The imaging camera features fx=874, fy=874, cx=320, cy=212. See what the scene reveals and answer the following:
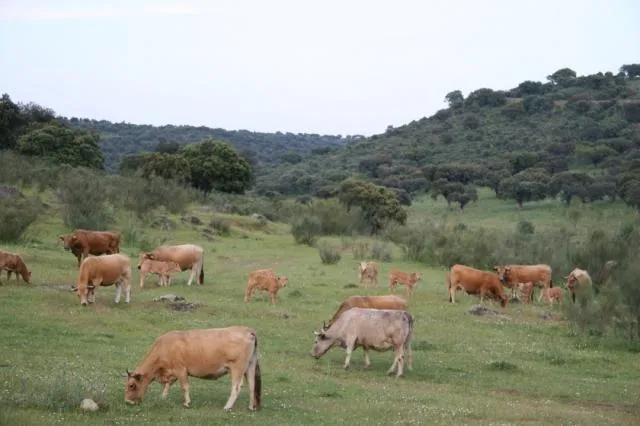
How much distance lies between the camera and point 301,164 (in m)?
132

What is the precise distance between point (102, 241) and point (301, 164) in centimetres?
9996

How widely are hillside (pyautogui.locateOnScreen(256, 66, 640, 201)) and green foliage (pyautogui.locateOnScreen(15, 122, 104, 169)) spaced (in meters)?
26.7

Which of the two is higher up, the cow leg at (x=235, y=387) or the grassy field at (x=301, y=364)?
the cow leg at (x=235, y=387)

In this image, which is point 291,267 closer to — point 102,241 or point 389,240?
point 102,241

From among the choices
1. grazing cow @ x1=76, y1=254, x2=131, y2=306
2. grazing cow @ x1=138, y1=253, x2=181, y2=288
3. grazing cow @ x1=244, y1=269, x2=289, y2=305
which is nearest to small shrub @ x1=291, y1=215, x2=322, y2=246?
grazing cow @ x1=138, y1=253, x2=181, y2=288

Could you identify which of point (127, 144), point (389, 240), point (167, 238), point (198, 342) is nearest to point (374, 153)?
point (127, 144)

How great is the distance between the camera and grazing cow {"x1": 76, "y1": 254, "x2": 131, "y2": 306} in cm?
2431

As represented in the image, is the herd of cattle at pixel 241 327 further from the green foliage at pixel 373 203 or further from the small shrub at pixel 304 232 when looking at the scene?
the green foliage at pixel 373 203

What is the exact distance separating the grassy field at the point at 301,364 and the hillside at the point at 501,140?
212 feet

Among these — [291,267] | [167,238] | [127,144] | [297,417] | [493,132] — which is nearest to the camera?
[297,417]

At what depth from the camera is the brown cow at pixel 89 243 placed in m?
32.0

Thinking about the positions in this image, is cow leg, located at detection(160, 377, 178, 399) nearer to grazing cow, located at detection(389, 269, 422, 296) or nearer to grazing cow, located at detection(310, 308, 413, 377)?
grazing cow, located at detection(310, 308, 413, 377)

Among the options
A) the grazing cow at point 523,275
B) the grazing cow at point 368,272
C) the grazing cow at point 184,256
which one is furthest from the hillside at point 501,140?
the grazing cow at point 184,256

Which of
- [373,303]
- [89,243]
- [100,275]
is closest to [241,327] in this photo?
[373,303]
